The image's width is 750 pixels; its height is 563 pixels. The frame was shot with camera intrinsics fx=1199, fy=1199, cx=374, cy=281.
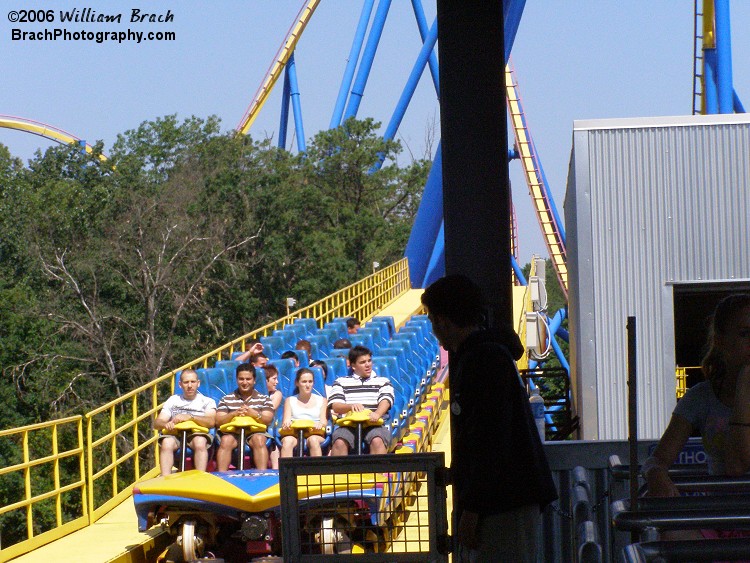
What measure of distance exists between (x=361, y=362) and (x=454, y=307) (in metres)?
4.52

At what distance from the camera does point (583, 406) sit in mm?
8477

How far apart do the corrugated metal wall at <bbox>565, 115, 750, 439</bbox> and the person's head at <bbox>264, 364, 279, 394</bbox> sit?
7.02ft

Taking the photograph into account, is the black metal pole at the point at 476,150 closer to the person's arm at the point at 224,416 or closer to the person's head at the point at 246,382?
the person's arm at the point at 224,416

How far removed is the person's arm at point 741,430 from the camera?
2.56m

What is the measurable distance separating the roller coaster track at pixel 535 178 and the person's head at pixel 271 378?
46.6 feet

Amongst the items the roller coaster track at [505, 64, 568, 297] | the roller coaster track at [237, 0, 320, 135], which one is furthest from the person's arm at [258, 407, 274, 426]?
the roller coaster track at [237, 0, 320, 135]

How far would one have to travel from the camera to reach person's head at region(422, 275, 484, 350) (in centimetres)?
325

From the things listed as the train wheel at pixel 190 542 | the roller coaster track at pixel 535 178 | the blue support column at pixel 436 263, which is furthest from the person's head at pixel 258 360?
the blue support column at pixel 436 263

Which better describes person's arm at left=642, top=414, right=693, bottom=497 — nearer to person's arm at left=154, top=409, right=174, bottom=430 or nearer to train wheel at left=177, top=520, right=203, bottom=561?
train wheel at left=177, top=520, right=203, bottom=561

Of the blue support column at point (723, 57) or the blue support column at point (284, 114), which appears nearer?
the blue support column at point (723, 57)

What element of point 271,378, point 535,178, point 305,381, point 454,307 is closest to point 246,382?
point 305,381

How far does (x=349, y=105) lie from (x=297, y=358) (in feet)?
79.8

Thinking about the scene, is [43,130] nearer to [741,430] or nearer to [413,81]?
[413,81]

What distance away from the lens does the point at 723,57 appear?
47.7ft
